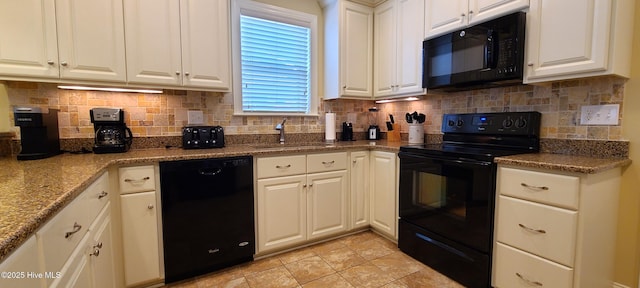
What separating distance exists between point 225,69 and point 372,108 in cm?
179

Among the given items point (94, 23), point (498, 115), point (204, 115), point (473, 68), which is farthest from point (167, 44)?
point (498, 115)

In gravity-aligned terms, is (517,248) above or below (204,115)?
below

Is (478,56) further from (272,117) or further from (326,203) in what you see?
(272,117)

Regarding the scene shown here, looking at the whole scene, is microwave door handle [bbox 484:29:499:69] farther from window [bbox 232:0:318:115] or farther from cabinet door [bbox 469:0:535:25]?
window [bbox 232:0:318:115]

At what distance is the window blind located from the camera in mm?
2744

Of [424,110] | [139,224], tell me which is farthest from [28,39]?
[424,110]

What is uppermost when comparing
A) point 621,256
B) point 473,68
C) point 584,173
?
point 473,68

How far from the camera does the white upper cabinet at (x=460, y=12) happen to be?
1913 millimetres

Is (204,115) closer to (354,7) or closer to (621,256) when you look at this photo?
(354,7)

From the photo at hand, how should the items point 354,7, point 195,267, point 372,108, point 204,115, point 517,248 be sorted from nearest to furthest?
point 517,248
point 195,267
point 204,115
point 354,7
point 372,108

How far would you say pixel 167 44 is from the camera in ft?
6.93

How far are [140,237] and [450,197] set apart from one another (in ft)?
6.91

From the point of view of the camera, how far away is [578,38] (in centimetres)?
160

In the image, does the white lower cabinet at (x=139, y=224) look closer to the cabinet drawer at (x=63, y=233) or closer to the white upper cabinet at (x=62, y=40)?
the cabinet drawer at (x=63, y=233)
